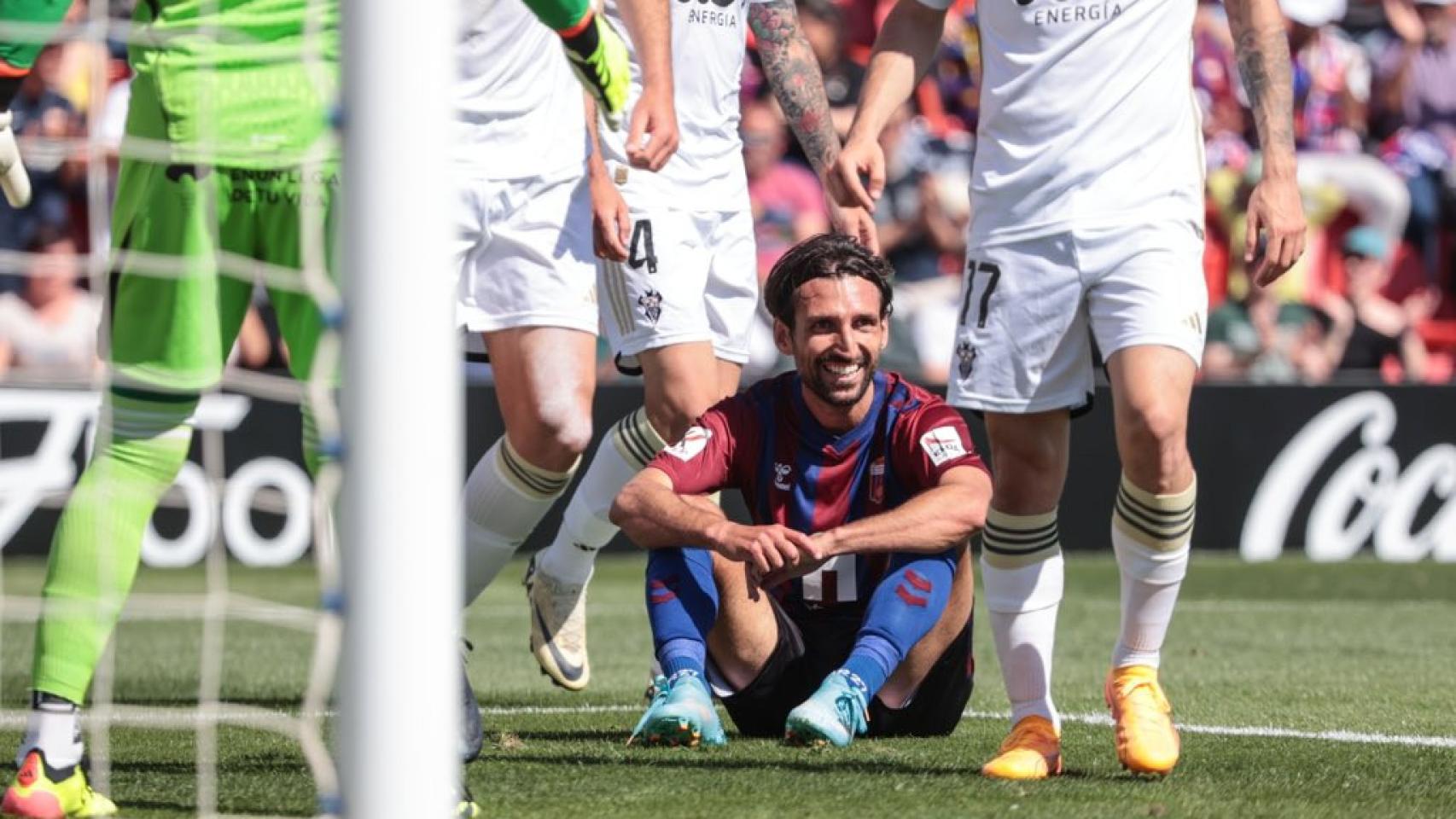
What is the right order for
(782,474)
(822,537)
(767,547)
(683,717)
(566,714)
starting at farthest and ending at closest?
(566,714) < (782,474) < (683,717) < (822,537) < (767,547)

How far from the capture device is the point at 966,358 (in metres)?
4.53

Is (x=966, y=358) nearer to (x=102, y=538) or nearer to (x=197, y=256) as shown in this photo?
(x=197, y=256)

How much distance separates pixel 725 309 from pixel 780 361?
5.43m

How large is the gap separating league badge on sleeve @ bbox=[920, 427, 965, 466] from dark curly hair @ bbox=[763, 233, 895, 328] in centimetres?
28

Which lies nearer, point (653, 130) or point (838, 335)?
point (653, 130)

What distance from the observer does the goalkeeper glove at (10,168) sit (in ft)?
13.2

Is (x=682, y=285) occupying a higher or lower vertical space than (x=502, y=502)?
higher

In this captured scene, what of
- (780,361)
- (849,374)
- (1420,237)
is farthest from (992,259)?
(1420,237)

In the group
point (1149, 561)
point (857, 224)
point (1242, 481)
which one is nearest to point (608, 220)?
point (857, 224)

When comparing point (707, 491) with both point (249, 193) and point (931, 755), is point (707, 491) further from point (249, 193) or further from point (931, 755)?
point (249, 193)

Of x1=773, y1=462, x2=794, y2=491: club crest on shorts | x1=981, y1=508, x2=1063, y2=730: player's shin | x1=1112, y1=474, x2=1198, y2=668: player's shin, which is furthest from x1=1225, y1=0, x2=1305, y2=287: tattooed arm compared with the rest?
x1=773, y1=462, x2=794, y2=491: club crest on shorts

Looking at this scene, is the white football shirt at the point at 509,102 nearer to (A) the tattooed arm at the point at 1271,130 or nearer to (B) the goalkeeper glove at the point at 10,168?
(B) the goalkeeper glove at the point at 10,168

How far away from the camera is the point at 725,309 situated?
6.27 metres

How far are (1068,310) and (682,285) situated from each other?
1798 mm
